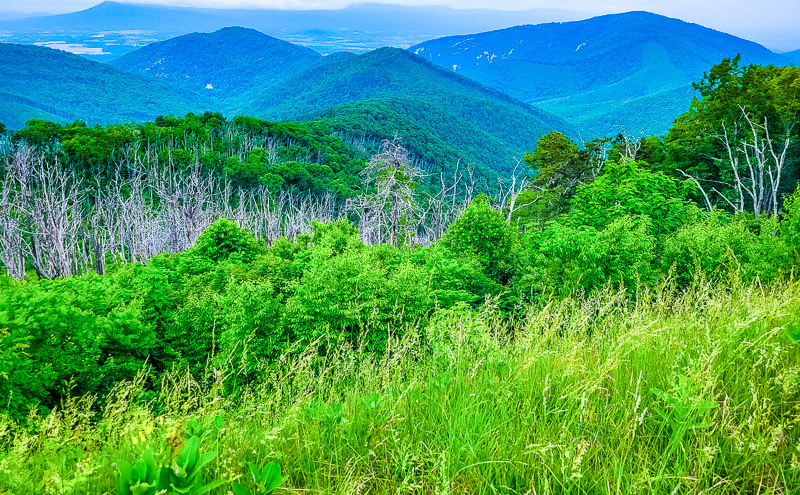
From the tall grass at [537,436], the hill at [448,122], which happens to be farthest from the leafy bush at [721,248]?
the hill at [448,122]

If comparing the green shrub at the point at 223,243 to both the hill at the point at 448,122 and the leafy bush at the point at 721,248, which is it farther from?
the hill at the point at 448,122

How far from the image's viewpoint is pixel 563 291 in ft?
38.3

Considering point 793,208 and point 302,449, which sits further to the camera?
point 793,208

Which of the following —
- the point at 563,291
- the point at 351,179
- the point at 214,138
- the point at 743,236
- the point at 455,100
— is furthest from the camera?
the point at 455,100

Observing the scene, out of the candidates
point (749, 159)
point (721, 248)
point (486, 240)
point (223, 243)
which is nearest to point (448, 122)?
point (749, 159)

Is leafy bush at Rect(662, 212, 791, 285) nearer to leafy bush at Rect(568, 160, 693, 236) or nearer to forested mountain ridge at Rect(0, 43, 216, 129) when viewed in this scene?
leafy bush at Rect(568, 160, 693, 236)

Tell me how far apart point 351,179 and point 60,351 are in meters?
67.8

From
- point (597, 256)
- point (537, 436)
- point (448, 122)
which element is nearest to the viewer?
point (537, 436)

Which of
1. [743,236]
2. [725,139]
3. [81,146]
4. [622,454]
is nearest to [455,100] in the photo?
[81,146]

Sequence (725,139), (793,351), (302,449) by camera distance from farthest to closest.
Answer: (725,139) → (793,351) → (302,449)

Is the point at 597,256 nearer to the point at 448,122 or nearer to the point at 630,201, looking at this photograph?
the point at 630,201

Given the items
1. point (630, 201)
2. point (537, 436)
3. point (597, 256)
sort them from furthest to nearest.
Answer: point (630, 201)
point (597, 256)
point (537, 436)

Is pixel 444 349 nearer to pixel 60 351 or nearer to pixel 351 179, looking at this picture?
pixel 60 351

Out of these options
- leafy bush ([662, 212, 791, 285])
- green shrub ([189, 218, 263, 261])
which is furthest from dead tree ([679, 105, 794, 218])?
green shrub ([189, 218, 263, 261])
